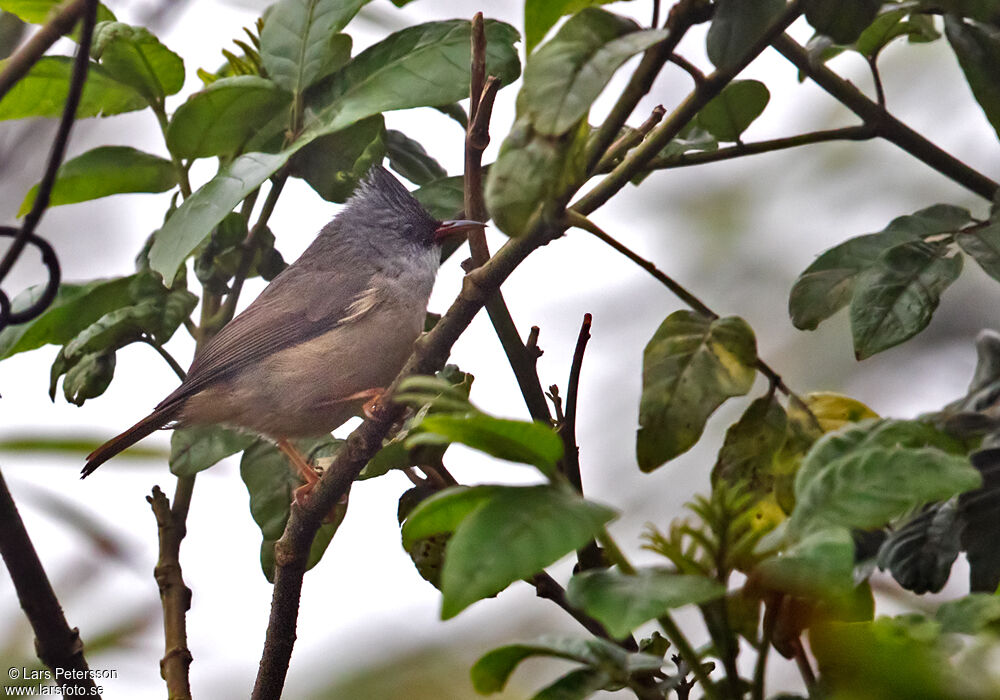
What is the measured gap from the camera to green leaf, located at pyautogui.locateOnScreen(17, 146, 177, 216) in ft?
7.02

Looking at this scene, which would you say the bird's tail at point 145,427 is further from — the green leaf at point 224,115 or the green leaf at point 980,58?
the green leaf at point 980,58

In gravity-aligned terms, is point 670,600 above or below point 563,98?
below

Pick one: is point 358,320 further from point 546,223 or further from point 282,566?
point 546,223

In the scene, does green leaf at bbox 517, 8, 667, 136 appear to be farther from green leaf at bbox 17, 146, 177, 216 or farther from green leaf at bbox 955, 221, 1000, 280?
green leaf at bbox 17, 146, 177, 216

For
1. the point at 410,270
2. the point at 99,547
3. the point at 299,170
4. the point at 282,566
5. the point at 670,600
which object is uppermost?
the point at 410,270

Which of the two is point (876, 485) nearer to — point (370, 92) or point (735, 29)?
point (735, 29)

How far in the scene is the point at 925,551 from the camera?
1.52 metres

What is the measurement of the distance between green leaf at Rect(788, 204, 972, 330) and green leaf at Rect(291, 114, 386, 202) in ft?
2.96

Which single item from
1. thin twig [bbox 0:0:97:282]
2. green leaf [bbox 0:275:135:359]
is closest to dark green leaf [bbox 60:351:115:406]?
green leaf [bbox 0:275:135:359]

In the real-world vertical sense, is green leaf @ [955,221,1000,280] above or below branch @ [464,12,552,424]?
below

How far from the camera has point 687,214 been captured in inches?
181

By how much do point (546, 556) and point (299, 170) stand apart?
1503 millimetres

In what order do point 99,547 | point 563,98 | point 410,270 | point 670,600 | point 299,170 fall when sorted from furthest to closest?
point 410,270 → point 299,170 → point 99,547 → point 563,98 → point 670,600

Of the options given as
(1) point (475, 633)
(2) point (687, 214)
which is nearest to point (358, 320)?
(1) point (475, 633)
